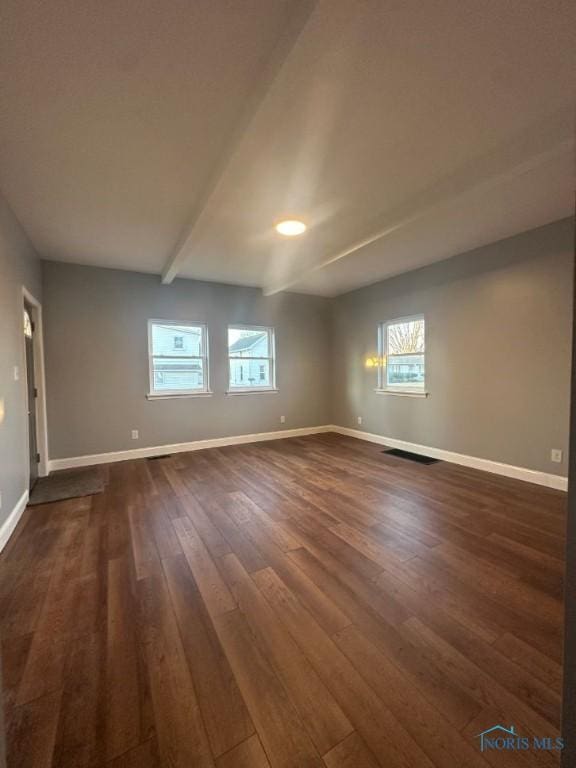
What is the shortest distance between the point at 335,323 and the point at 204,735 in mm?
5863

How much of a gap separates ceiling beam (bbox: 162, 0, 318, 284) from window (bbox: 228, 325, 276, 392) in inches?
100

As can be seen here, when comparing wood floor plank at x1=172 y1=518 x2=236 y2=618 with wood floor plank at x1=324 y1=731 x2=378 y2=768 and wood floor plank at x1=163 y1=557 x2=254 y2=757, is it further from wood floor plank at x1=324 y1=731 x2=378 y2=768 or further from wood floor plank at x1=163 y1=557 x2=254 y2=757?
wood floor plank at x1=324 y1=731 x2=378 y2=768

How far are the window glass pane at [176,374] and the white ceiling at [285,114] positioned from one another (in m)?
2.12

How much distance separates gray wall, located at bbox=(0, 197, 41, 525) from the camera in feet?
8.15

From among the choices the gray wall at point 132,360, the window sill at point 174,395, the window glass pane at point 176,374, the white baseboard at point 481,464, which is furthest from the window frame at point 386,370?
the window glass pane at point 176,374

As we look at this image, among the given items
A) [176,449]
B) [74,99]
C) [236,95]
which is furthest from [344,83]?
[176,449]

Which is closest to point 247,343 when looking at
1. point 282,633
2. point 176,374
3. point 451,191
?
point 176,374

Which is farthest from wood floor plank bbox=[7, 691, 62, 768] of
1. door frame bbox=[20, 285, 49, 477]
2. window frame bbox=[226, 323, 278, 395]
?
window frame bbox=[226, 323, 278, 395]

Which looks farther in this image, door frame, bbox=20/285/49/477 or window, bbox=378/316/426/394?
window, bbox=378/316/426/394

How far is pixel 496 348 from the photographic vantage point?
370 centimetres

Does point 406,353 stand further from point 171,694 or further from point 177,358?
point 171,694

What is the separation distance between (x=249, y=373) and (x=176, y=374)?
4.12 feet

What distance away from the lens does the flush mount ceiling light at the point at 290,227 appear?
3074mm

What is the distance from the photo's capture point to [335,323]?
6289mm
